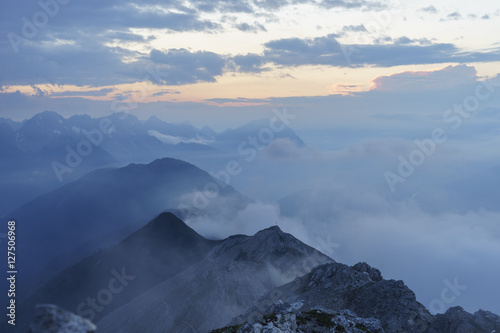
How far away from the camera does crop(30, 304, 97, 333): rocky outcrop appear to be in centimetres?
2020

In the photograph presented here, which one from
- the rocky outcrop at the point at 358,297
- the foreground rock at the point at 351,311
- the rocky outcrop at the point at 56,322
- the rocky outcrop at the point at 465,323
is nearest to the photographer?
the rocky outcrop at the point at 56,322

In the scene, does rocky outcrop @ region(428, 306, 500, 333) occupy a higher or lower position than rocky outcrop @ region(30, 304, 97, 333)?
lower

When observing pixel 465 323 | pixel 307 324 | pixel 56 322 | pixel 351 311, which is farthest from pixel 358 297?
pixel 56 322

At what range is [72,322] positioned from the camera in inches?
821

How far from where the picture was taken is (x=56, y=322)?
20578 millimetres

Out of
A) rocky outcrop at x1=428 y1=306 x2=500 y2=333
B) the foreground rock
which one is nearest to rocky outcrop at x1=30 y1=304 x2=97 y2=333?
the foreground rock

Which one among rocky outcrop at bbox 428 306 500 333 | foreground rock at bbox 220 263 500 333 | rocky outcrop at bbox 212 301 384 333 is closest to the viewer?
rocky outcrop at bbox 212 301 384 333

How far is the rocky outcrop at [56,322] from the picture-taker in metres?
20.2

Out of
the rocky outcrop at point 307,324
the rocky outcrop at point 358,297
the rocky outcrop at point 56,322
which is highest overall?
the rocky outcrop at point 56,322

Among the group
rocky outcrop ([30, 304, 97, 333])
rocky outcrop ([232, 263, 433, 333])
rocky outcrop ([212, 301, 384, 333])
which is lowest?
Answer: rocky outcrop ([232, 263, 433, 333])

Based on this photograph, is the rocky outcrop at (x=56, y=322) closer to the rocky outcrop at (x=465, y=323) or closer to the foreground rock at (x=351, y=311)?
the foreground rock at (x=351, y=311)

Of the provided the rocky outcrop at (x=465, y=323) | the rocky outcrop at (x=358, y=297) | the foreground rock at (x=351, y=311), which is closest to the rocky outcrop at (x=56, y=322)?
the foreground rock at (x=351, y=311)

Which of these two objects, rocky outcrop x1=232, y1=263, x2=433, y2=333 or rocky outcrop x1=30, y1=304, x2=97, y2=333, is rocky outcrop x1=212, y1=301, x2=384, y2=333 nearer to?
rocky outcrop x1=232, y1=263, x2=433, y2=333

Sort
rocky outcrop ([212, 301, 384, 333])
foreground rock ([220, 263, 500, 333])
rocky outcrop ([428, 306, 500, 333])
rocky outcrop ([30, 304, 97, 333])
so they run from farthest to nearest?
rocky outcrop ([428, 306, 500, 333]) → foreground rock ([220, 263, 500, 333]) → rocky outcrop ([212, 301, 384, 333]) → rocky outcrop ([30, 304, 97, 333])
